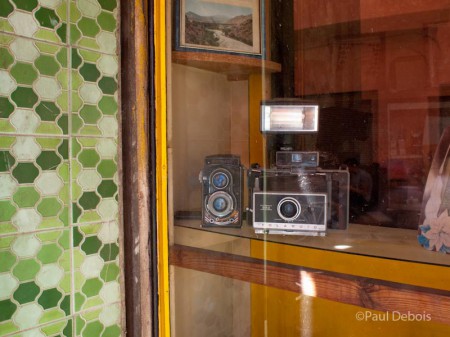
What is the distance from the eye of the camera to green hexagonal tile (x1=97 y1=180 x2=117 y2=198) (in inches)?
39.4

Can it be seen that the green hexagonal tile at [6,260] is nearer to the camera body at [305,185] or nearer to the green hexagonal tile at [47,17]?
the green hexagonal tile at [47,17]

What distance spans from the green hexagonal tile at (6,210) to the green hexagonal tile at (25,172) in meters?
0.05

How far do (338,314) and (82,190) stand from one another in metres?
0.83

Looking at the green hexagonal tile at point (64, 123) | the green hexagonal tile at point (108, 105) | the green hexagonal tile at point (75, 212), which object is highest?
the green hexagonal tile at point (108, 105)

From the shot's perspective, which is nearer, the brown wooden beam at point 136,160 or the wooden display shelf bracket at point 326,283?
the wooden display shelf bracket at point 326,283

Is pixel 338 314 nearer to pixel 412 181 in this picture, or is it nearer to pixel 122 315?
pixel 412 181

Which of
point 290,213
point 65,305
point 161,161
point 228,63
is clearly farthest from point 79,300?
point 228,63

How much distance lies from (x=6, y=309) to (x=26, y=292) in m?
0.05

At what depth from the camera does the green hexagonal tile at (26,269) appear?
2.87 ft

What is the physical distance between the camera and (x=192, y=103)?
1343 millimetres

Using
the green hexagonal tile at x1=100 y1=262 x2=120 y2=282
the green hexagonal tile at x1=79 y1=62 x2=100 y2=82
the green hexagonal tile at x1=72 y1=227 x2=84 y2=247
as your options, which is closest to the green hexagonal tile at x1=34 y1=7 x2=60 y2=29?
the green hexagonal tile at x1=79 y1=62 x2=100 y2=82

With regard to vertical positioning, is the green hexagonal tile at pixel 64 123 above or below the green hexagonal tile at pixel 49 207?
above

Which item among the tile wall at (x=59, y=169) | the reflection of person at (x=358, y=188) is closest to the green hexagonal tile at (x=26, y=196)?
the tile wall at (x=59, y=169)

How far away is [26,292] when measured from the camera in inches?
34.9
